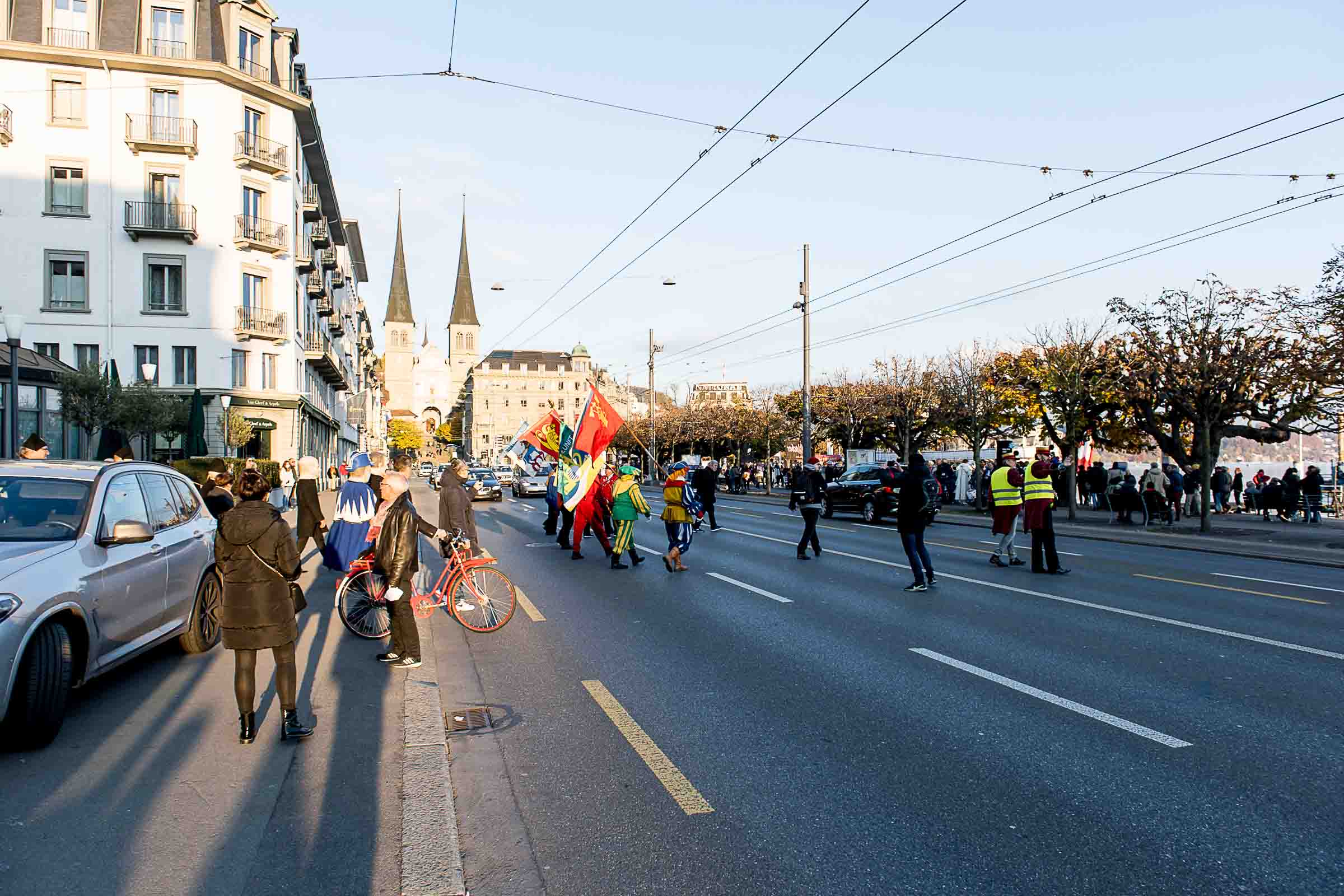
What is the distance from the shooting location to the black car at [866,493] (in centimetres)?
2675

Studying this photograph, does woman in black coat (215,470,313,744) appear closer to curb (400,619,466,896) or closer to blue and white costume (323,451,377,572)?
curb (400,619,466,896)

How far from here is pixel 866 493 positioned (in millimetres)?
28000

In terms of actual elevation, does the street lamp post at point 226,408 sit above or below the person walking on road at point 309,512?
above

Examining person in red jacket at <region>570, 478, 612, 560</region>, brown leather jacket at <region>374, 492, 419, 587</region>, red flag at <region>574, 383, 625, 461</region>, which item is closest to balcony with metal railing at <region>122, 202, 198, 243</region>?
person in red jacket at <region>570, 478, 612, 560</region>

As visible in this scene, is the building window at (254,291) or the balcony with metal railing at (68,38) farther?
the building window at (254,291)

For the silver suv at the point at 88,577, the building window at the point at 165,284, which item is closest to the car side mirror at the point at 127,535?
the silver suv at the point at 88,577

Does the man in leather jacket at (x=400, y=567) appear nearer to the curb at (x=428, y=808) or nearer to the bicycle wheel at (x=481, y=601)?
the curb at (x=428, y=808)

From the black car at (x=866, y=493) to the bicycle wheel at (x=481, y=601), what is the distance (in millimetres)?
17640

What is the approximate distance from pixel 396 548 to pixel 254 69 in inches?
1630

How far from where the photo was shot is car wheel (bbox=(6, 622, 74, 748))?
5.14m

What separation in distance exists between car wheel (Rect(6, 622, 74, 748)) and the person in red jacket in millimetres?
9875

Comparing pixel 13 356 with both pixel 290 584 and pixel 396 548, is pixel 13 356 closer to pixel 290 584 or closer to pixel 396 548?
pixel 396 548

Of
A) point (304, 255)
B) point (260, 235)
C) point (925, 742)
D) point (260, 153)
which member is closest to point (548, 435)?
point (925, 742)

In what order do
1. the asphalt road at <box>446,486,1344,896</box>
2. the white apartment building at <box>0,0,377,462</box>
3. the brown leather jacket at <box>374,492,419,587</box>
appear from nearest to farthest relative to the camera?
the asphalt road at <box>446,486,1344,896</box>
the brown leather jacket at <box>374,492,419,587</box>
the white apartment building at <box>0,0,377,462</box>
